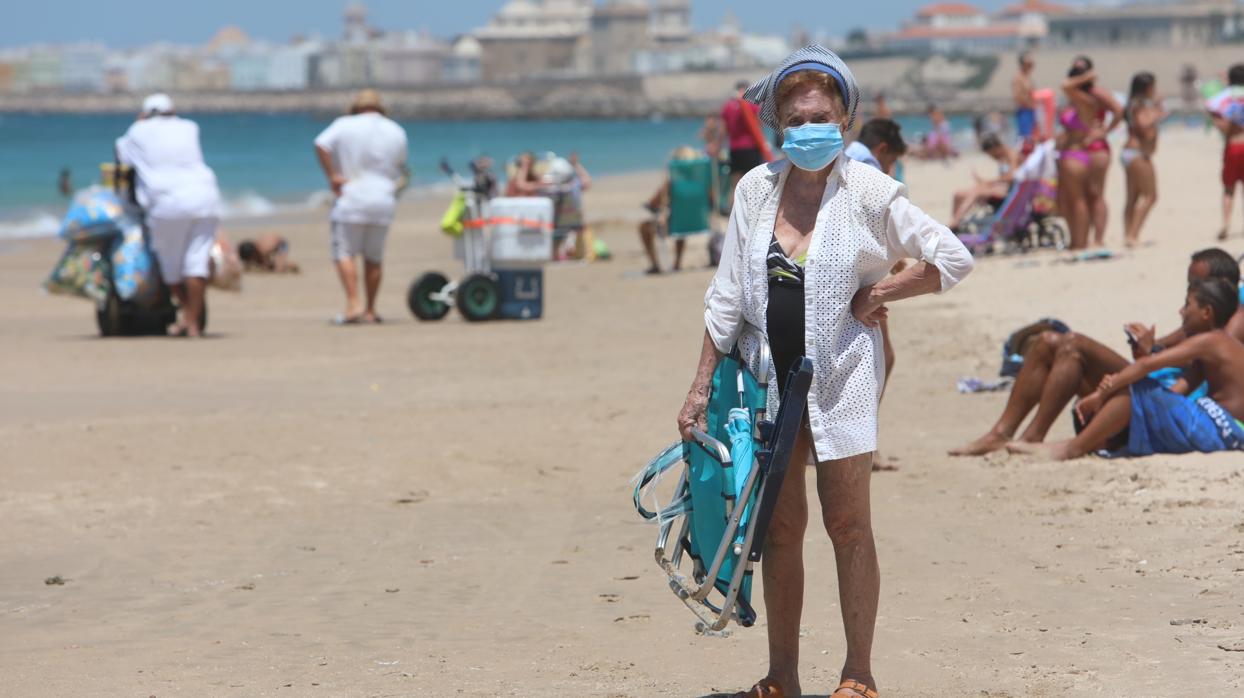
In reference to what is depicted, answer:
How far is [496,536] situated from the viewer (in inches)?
241

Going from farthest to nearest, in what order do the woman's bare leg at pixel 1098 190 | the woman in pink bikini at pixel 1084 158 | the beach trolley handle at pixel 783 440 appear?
the woman's bare leg at pixel 1098 190 < the woman in pink bikini at pixel 1084 158 < the beach trolley handle at pixel 783 440

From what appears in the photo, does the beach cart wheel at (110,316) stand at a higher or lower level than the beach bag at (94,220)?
lower

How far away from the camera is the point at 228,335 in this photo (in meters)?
11.6

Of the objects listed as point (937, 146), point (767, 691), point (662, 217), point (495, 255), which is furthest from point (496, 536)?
point (937, 146)

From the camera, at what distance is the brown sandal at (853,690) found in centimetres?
394

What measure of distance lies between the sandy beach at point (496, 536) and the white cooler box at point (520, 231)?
4.73 feet

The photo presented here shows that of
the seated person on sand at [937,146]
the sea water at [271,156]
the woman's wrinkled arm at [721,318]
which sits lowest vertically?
the sea water at [271,156]

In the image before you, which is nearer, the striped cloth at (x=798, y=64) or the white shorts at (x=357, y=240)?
the striped cloth at (x=798, y=64)

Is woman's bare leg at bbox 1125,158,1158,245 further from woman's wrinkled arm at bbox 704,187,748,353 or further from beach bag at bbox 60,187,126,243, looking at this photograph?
woman's wrinkled arm at bbox 704,187,748,353

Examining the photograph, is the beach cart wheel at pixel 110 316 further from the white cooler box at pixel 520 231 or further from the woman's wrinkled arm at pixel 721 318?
the woman's wrinkled arm at pixel 721 318

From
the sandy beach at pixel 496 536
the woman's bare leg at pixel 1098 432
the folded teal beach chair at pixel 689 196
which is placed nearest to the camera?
the sandy beach at pixel 496 536

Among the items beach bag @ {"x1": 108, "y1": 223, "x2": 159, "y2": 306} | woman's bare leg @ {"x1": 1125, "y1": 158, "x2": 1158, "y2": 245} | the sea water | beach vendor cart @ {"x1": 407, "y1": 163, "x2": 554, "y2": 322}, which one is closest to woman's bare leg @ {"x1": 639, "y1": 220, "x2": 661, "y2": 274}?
beach vendor cart @ {"x1": 407, "y1": 163, "x2": 554, "y2": 322}

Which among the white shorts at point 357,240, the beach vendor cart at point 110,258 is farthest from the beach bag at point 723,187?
the beach vendor cart at point 110,258

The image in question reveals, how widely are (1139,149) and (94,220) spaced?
26.4 feet
